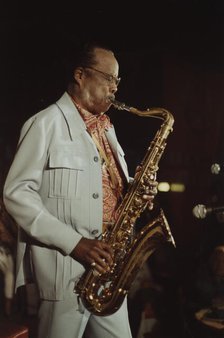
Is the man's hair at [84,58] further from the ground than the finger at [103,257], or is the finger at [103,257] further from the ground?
the man's hair at [84,58]

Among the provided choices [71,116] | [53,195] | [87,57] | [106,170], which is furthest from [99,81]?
[53,195]

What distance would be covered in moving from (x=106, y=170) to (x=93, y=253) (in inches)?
22.2

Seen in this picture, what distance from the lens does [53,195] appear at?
2.29m

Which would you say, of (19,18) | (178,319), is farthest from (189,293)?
(19,18)

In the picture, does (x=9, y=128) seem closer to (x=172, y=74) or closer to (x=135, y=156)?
(x=135, y=156)

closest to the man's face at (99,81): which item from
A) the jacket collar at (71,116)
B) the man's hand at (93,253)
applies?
the jacket collar at (71,116)

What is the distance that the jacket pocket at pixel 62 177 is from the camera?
2.28 meters

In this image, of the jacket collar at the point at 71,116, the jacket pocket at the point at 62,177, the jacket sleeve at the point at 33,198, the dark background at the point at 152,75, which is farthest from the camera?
the dark background at the point at 152,75

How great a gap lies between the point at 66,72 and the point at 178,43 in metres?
1.34

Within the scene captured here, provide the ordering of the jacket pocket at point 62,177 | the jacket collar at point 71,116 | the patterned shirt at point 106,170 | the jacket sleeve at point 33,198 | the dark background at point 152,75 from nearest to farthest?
the jacket sleeve at point 33,198
the jacket pocket at point 62,177
the jacket collar at point 71,116
the patterned shirt at point 106,170
the dark background at point 152,75

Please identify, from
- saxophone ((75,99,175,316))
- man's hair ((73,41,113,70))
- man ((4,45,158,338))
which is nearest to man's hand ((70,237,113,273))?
man ((4,45,158,338))

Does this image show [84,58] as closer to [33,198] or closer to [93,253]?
[33,198]

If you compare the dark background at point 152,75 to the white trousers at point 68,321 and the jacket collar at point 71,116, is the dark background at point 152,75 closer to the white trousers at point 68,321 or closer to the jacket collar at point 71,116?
the jacket collar at point 71,116

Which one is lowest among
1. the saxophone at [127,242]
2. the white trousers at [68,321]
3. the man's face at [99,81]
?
the white trousers at [68,321]
